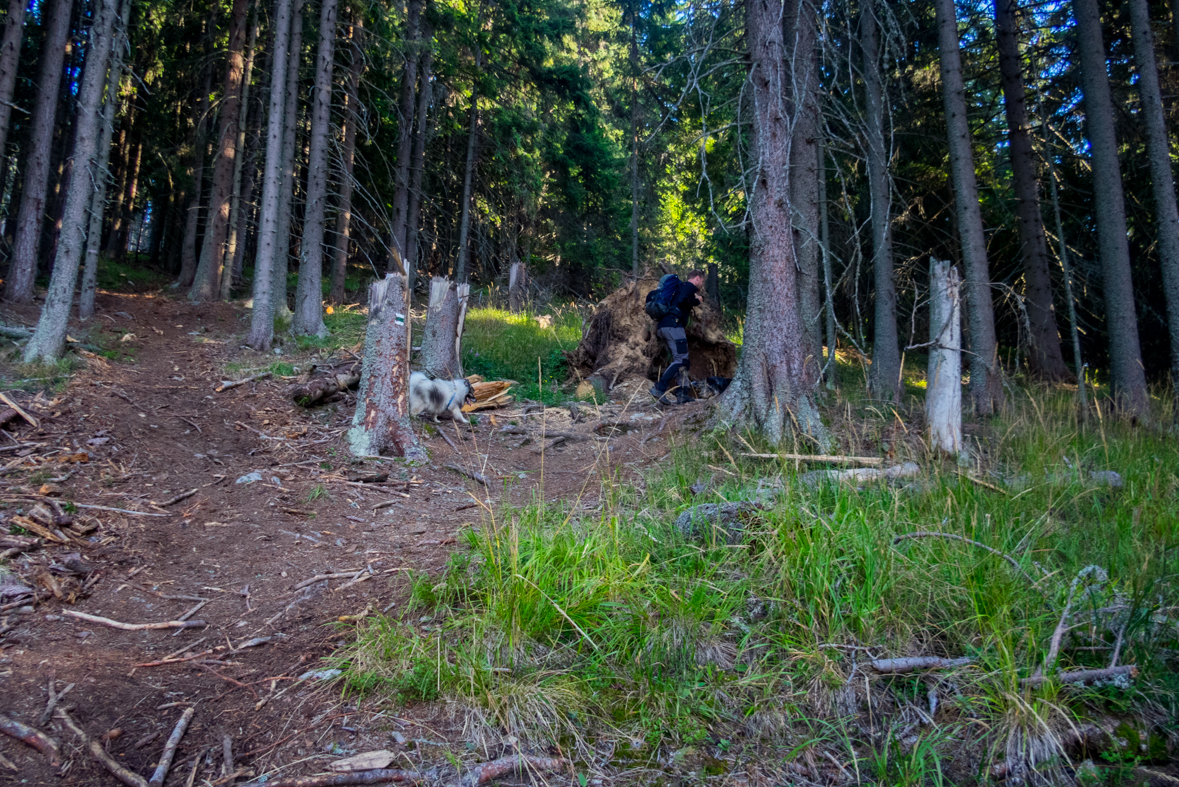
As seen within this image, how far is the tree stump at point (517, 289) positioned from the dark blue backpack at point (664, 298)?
23.8 ft

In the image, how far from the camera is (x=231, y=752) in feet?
7.81

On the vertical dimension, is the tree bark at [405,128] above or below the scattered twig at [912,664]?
above

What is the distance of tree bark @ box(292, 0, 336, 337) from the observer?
1138 cm

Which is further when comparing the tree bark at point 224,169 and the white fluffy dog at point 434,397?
the tree bark at point 224,169

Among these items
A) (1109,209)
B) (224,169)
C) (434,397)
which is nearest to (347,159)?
(224,169)

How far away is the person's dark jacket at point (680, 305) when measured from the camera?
9656mm

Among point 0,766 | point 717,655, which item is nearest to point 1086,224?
point 717,655

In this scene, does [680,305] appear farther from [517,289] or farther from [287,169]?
[287,169]

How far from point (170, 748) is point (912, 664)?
120 inches

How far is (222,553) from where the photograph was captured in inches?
169

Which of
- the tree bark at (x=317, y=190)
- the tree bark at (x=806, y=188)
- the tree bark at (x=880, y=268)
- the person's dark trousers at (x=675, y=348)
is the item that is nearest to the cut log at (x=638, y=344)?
the person's dark trousers at (x=675, y=348)

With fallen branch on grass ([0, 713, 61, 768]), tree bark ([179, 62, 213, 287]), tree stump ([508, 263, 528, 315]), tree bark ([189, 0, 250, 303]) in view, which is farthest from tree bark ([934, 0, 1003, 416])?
tree bark ([179, 62, 213, 287])

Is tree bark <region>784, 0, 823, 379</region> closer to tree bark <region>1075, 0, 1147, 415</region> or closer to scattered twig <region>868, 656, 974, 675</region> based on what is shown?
tree bark <region>1075, 0, 1147, 415</region>

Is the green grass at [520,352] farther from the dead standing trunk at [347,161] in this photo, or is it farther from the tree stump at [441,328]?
the dead standing trunk at [347,161]
